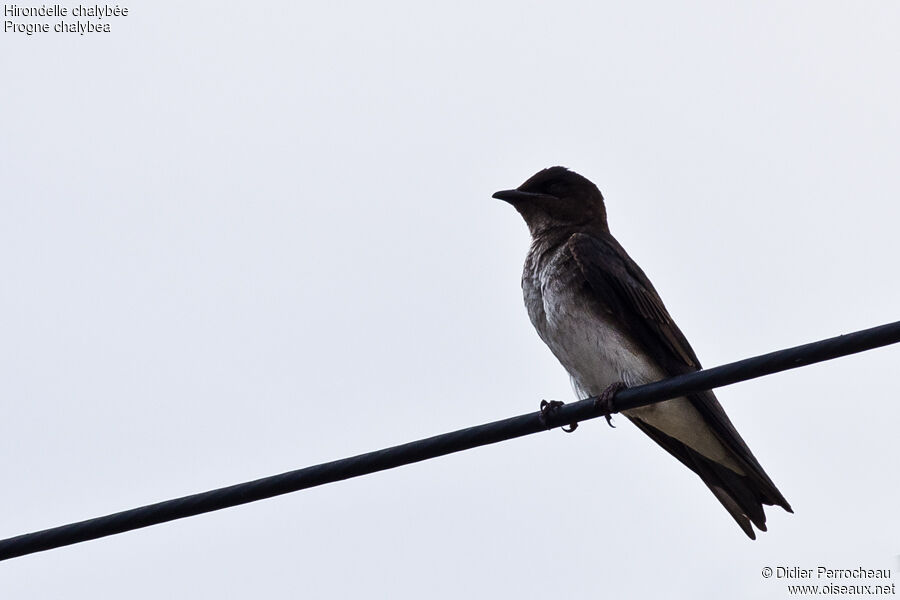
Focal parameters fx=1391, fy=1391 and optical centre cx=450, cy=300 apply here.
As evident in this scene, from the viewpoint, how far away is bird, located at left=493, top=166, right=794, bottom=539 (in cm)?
761

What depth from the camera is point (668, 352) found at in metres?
7.98

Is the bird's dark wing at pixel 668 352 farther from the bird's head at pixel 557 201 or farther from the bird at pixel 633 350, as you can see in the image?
the bird's head at pixel 557 201

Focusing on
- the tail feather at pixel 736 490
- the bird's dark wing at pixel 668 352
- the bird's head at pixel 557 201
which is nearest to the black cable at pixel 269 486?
the bird's dark wing at pixel 668 352

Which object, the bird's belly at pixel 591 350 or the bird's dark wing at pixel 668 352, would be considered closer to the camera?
the bird's dark wing at pixel 668 352

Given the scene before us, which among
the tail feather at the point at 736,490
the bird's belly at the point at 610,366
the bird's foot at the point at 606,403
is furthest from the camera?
the bird's belly at the point at 610,366

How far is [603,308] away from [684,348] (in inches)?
21.8

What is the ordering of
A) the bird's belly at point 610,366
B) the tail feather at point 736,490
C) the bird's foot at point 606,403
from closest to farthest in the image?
1. the bird's foot at point 606,403
2. the tail feather at point 736,490
3. the bird's belly at point 610,366

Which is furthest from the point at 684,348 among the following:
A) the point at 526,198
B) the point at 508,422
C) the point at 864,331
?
the point at 864,331

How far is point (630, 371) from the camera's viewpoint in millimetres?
7754

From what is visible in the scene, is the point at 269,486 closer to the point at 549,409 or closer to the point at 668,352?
the point at 549,409

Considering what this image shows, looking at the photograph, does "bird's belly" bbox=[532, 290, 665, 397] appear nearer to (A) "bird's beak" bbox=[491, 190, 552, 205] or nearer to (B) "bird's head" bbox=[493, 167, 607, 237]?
(B) "bird's head" bbox=[493, 167, 607, 237]

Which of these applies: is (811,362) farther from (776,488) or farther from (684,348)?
(684,348)

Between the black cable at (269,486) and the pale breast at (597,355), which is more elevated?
the pale breast at (597,355)

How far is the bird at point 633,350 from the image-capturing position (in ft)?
25.0
